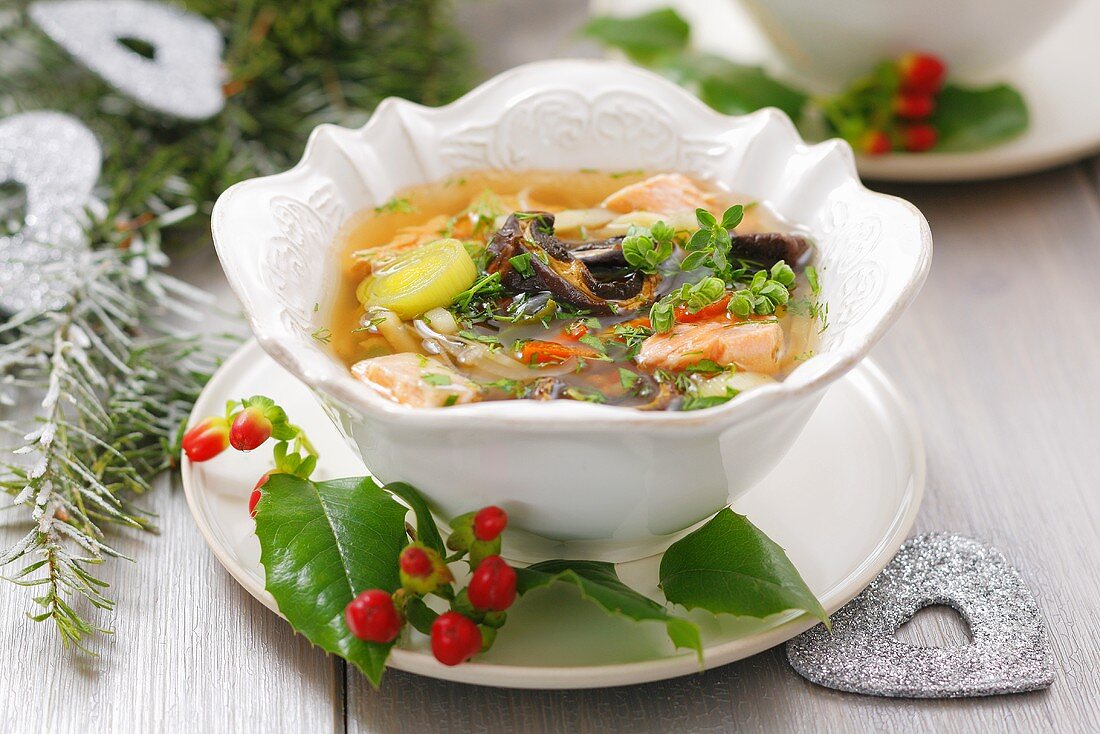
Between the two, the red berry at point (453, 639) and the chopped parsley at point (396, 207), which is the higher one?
the chopped parsley at point (396, 207)

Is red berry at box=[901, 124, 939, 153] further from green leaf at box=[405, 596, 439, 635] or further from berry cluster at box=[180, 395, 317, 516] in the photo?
green leaf at box=[405, 596, 439, 635]

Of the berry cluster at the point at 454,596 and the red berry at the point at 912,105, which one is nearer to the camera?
the berry cluster at the point at 454,596

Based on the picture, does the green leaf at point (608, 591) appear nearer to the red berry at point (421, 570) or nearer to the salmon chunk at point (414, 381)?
the red berry at point (421, 570)

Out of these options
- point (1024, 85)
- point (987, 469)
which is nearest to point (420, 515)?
point (987, 469)

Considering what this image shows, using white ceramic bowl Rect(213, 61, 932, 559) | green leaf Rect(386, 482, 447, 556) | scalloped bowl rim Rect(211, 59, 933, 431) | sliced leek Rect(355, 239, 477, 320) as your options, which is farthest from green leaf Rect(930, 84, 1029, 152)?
green leaf Rect(386, 482, 447, 556)

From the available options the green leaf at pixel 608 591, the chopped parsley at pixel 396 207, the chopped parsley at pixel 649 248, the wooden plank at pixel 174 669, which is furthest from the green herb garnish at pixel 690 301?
the wooden plank at pixel 174 669

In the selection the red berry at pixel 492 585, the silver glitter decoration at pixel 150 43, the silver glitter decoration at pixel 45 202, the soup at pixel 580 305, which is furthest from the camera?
the silver glitter decoration at pixel 150 43

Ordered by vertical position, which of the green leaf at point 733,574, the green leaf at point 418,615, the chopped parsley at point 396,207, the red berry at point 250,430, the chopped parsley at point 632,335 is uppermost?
the chopped parsley at point 632,335

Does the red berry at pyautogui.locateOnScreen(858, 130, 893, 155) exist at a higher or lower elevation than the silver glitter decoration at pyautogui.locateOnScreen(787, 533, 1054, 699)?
higher

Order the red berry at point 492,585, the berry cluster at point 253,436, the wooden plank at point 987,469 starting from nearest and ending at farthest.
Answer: the red berry at point 492,585 < the wooden plank at point 987,469 < the berry cluster at point 253,436
